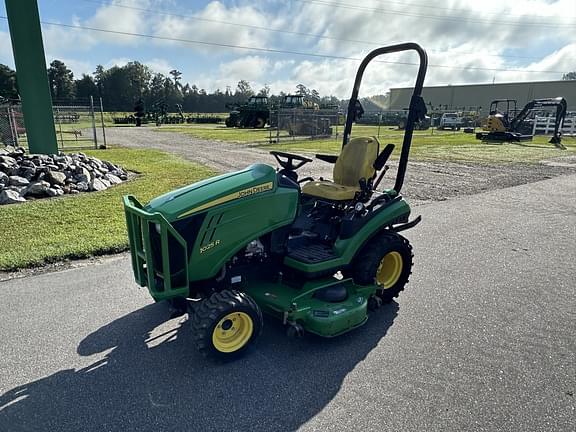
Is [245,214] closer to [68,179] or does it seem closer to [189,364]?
[189,364]

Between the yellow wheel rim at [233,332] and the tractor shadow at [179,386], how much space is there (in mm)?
126

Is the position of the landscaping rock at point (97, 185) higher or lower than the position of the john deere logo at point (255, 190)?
lower

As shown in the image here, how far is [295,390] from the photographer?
7.88 ft

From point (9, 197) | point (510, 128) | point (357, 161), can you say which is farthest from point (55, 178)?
point (510, 128)

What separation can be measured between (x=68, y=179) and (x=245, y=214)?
6673 millimetres

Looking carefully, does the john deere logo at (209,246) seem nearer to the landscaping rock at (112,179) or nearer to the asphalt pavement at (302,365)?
the asphalt pavement at (302,365)

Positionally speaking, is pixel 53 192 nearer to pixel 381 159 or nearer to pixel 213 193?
pixel 213 193

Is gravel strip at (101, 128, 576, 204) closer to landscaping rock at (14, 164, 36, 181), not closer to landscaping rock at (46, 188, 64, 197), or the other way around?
landscaping rock at (46, 188, 64, 197)

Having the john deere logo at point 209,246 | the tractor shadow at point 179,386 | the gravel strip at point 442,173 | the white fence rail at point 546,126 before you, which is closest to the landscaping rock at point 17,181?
the gravel strip at point 442,173

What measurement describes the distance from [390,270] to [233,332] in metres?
1.70

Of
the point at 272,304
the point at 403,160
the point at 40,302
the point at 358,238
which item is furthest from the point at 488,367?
the point at 40,302

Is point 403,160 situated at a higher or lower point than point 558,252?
higher

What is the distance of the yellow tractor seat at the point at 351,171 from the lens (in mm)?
→ 3369

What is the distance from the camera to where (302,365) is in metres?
2.64
